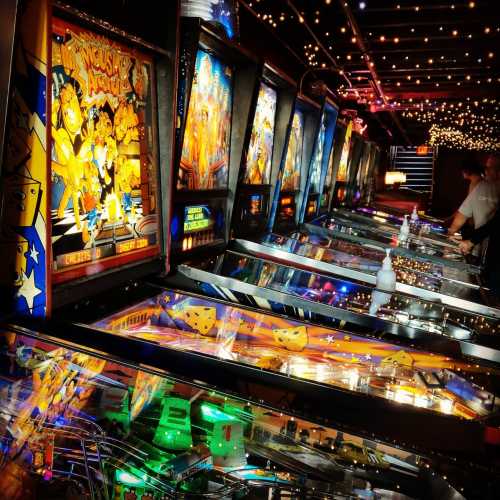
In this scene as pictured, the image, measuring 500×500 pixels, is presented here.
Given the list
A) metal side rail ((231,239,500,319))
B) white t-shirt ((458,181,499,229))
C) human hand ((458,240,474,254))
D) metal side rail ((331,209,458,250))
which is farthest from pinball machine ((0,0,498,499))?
metal side rail ((331,209,458,250))

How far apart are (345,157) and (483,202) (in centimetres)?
184

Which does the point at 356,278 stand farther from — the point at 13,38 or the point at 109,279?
the point at 13,38

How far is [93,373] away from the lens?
48.1 inches

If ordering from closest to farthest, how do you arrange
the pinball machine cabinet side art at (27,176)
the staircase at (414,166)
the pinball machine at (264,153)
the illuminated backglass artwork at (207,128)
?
the pinball machine cabinet side art at (27,176)
the illuminated backglass artwork at (207,128)
the pinball machine at (264,153)
the staircase at (414,166)

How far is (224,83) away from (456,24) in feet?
11.1

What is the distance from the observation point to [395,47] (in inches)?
234

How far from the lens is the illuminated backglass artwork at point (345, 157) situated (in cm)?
593

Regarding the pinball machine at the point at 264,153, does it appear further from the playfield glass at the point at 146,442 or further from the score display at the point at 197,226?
the playfield glass at the point at 146,442

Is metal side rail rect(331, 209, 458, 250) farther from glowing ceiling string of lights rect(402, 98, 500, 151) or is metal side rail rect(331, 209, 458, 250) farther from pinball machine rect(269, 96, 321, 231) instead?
glowing ceiling string of lights rect(402, 98, 500, 151)

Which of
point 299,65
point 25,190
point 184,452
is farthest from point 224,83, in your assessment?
point 299,65

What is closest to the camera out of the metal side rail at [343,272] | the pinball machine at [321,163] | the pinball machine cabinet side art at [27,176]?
the pinball machine cabinet side art at [27,176]

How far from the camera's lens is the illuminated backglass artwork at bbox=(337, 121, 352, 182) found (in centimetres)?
593

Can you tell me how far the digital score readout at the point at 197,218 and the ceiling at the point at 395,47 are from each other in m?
1.91

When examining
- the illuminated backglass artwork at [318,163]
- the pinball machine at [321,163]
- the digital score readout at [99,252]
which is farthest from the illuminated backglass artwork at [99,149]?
the illuminated backglass artwork at [318,163]
